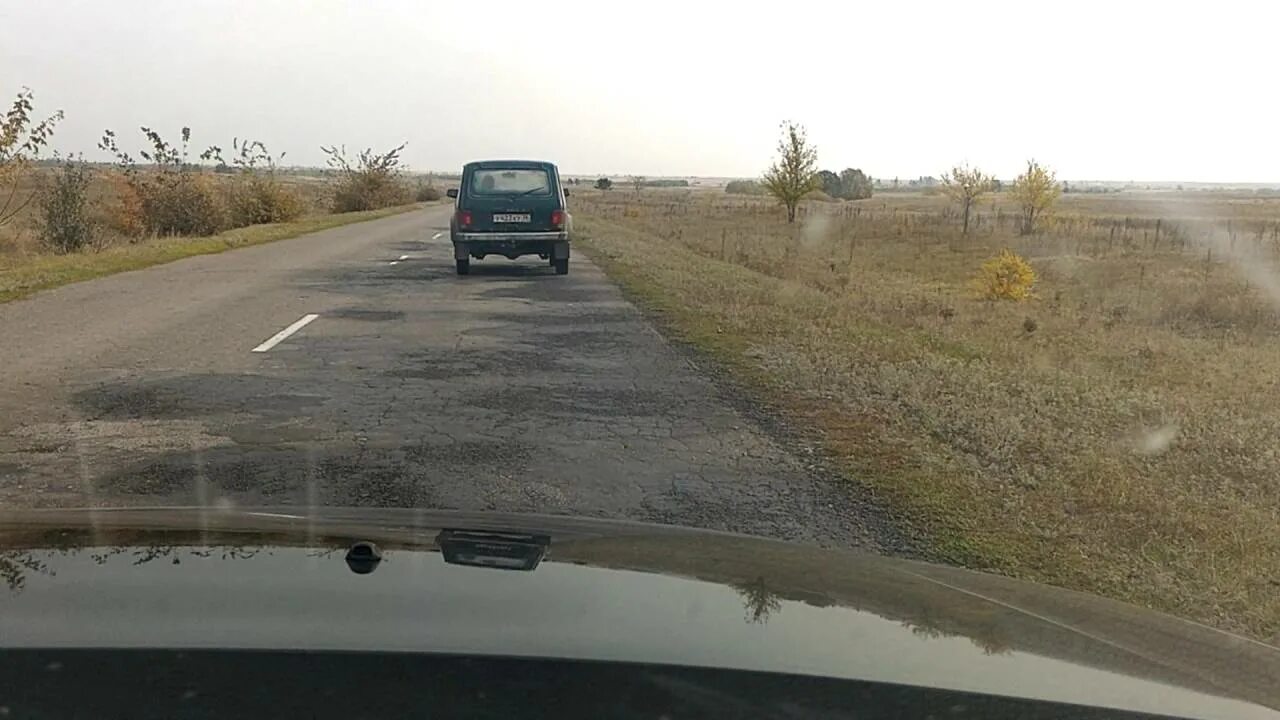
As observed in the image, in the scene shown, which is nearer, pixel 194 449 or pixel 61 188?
pixel 194 449

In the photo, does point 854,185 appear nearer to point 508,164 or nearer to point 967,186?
point 967,186

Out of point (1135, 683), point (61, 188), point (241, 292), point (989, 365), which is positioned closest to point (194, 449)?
point (1135, 683)

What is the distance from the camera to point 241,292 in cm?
1523

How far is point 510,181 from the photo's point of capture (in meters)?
18.5

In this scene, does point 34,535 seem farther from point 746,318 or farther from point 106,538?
point 746,318

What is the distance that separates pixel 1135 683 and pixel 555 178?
56.1 ft

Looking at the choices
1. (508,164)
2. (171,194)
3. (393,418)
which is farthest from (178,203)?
(393,418)

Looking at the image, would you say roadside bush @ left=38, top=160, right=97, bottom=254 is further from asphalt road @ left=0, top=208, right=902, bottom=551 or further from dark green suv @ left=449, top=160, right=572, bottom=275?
asphalt road @ left=0, top=208, right=902, bottom=551

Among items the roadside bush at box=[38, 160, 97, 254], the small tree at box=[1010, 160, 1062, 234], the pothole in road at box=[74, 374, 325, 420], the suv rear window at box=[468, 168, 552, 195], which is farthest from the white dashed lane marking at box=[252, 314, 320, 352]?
the small tree at box=[1010, 160, 1062, 234]

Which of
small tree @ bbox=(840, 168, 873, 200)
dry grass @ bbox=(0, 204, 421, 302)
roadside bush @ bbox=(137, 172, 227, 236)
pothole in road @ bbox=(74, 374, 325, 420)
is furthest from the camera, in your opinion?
small tree @ bbox=(840, 168, 873, 200)

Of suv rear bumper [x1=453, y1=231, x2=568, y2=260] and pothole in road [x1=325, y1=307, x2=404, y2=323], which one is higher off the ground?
suv rear bumper [x1=453, y1=231, x2=568, y2=260]

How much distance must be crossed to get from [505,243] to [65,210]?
12.8 m

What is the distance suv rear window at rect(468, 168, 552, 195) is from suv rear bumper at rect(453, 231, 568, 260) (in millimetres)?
709

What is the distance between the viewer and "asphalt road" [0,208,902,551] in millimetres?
5547
